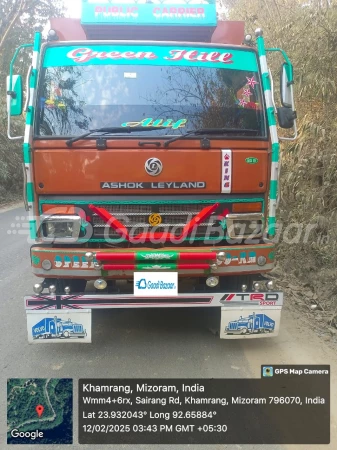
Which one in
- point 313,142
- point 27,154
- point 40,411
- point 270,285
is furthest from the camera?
point 313,142

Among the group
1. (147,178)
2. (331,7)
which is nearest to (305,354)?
(147,178)

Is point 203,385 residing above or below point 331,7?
below

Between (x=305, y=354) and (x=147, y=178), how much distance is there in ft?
6.85

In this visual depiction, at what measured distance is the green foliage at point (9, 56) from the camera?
17.5 meters

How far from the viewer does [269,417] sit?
A: 2875mm

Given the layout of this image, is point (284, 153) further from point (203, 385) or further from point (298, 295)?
point (203, 385)

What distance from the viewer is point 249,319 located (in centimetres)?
361

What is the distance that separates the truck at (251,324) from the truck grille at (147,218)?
32.2 inches

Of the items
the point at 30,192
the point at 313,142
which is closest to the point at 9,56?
the point at 313,142

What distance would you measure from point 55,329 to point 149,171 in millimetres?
1518

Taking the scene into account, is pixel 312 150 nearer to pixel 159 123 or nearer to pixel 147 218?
pixel 159 123

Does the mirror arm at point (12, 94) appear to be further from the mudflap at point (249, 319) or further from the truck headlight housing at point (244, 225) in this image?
the mudflap at point (249, 319)

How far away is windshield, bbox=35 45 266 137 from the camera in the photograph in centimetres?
355
